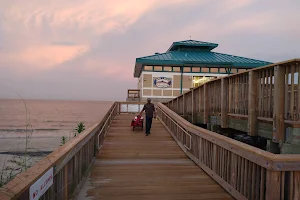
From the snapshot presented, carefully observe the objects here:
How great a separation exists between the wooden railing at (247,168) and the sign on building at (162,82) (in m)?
21.1

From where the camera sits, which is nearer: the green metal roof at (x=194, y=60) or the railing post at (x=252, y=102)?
the railing post at (x=252, y=102)

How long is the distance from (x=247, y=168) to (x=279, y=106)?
2.32 meters

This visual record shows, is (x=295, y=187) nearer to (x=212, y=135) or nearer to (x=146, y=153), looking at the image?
(x=212, y=135)

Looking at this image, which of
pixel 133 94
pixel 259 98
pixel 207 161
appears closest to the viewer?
pixel 207 161

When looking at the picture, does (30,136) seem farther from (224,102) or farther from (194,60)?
(194,60)

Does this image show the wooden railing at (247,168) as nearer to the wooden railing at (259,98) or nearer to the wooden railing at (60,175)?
the wooden railing at (259,98)

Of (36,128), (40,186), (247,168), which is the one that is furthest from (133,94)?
(40,186)

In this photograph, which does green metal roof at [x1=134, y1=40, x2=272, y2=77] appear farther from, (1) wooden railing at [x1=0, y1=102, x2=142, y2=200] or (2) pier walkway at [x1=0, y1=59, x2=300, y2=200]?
(1) wooden railing at [x1=0, y1=102, x2=142, y2=200]

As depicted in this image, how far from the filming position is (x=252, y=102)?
732 cm

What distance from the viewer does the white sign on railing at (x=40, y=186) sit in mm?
2611

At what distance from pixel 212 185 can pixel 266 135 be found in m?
2.18

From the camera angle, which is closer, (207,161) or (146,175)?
(146,175)

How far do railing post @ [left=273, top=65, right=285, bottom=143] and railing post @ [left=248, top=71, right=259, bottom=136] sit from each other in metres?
1.06

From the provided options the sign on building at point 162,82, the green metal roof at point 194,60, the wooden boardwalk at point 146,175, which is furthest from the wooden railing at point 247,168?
the sign on building at point 162,82
